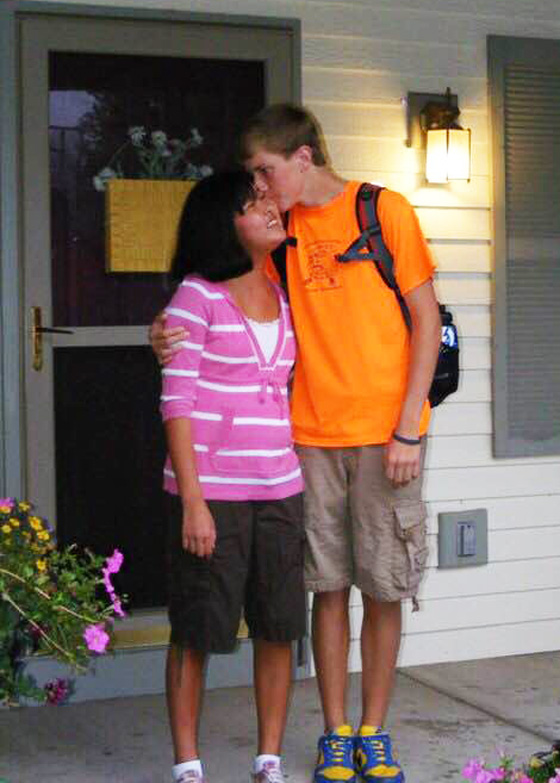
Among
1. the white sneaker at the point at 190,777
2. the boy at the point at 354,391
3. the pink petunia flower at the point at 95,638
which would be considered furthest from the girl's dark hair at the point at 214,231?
the white sneaker at the point at 190,777

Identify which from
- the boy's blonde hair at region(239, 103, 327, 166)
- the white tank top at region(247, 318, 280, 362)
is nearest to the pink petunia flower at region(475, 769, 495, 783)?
the white tank top at region(247, 318, 280, 362)

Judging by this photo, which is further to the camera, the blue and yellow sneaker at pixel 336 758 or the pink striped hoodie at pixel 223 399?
the blue and yellow sneaker at pixel 336 758

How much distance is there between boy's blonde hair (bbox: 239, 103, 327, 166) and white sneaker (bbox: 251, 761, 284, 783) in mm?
1511

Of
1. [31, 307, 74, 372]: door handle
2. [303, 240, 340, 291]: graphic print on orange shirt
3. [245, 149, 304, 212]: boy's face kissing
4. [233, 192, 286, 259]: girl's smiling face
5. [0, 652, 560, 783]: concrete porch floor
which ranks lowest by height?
[0, 652, 560, 783]: concrete porch floor

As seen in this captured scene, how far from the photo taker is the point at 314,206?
3.55 metres

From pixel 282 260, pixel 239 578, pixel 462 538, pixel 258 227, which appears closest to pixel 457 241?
pixel 462 538

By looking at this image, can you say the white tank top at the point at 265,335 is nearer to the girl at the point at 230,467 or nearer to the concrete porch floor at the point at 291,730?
the girl at the point at 230,467

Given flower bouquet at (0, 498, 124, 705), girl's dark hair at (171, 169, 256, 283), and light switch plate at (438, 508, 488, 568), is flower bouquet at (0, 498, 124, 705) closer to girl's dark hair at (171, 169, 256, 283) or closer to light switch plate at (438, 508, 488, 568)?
girl's dark hair at (171, 169, 256, 283)

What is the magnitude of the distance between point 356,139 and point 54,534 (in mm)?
1670

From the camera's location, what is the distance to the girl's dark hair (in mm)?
3389

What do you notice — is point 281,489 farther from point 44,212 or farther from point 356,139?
point 356,139

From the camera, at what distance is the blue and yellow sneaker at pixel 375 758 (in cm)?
354

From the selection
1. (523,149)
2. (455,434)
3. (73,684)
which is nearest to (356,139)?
(523,149)

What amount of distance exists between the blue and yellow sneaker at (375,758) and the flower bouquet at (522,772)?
0.87 meters
